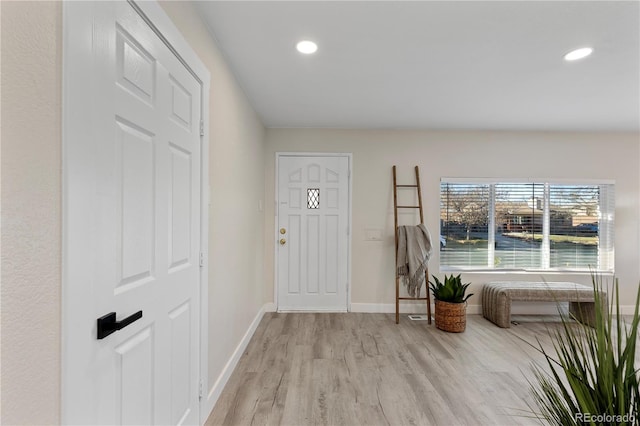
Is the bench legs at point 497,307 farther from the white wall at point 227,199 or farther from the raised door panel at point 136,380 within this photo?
the raised door panel at point 136,380

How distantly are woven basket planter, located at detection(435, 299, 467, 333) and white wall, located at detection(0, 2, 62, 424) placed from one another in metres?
3.30

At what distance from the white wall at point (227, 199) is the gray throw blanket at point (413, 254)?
1.75 meters

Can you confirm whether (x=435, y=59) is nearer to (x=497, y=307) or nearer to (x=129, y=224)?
(x=129, y=224)

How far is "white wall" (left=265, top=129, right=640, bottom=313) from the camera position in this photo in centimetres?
388

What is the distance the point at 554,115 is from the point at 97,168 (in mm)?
4120

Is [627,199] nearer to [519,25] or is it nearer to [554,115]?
[554,115]

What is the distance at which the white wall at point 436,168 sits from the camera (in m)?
3.88

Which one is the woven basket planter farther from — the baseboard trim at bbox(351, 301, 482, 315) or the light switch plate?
the light switch plate

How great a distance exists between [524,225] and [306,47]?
3.68 metres

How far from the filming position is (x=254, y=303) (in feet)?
10.7

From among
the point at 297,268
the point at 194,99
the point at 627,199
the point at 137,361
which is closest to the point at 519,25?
the point at 194,99

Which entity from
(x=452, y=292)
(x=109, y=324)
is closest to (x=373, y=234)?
(x=452, y=292)

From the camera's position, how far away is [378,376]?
230 cm

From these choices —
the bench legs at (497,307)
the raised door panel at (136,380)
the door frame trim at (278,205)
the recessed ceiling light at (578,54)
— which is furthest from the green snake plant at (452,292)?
the raised door panel at (136,380)
